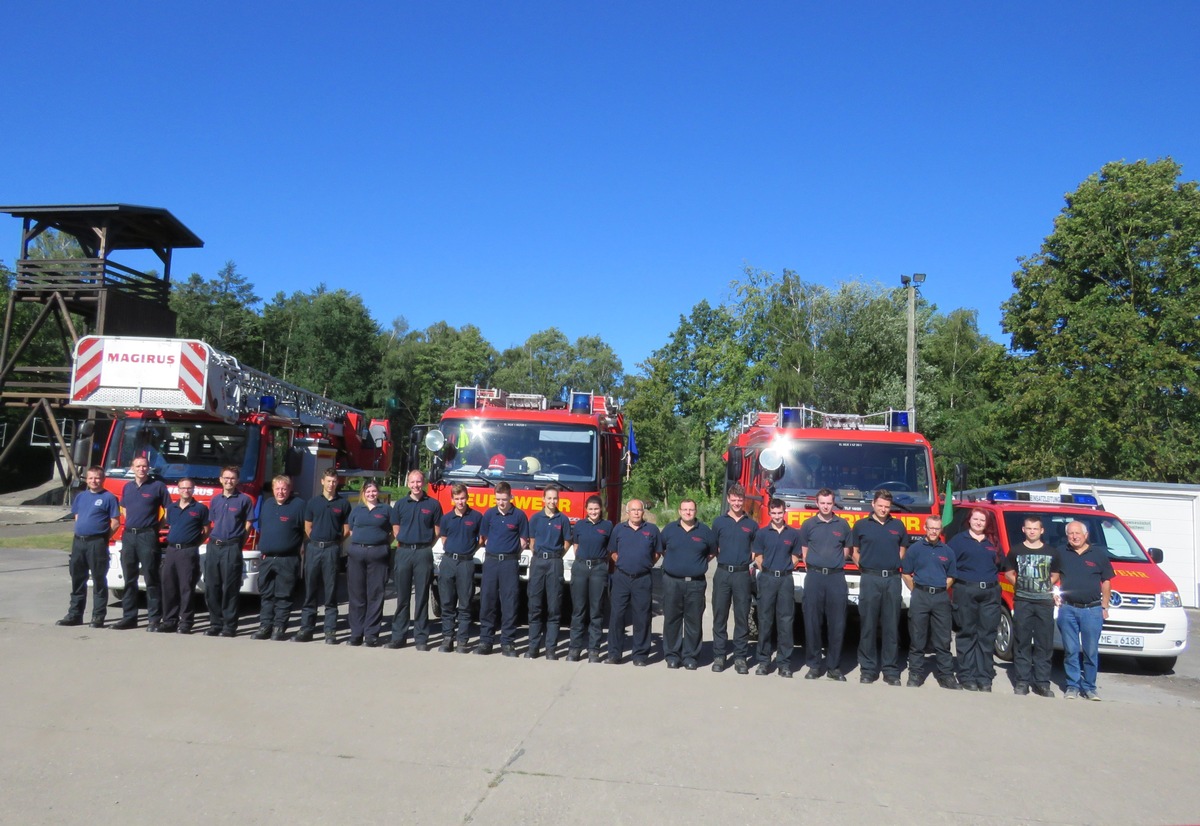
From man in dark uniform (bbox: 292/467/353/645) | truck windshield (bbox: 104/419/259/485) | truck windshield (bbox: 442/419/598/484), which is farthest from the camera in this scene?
truck windshield (bbox: 104/419/259/485)

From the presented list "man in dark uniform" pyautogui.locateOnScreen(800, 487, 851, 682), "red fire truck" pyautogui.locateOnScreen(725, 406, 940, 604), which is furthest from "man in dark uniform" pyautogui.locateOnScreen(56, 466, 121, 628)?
"man in dark uniform" pyautogui.locateOnScreen(800, 487, 851, 682)

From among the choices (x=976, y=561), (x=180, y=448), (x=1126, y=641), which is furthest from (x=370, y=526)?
(x=1126, y=641)

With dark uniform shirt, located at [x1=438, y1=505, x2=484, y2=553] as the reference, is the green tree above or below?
above

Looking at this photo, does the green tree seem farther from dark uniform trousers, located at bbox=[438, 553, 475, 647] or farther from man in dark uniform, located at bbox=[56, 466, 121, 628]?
man in dark uniform, located at bbox=[56, 466, 121, 628]

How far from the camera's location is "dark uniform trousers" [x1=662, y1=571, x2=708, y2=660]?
8.34 metres

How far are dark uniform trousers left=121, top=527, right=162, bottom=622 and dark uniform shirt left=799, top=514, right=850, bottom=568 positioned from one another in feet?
22.3

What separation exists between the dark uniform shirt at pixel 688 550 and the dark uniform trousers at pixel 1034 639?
2.97 m

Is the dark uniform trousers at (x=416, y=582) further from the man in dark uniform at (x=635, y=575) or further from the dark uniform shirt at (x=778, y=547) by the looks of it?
the dark uniform shirt at (x=778, y=547)

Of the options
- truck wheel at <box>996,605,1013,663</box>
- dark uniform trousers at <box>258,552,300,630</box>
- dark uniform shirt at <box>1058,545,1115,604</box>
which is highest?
dark uniform shirt at <box>1058,545,1115,604</box>

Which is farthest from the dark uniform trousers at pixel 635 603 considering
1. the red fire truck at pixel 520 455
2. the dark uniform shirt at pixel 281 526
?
the dark uniform shirt at pixel 281 526

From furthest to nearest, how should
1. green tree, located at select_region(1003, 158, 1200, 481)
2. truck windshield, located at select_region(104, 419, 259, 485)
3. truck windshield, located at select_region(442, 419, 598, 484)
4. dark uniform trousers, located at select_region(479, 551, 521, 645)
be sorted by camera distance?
green tree, located at select_region(1003, 158, 1200, 481) → truck windshield, located at select_region(104, 419, 259, 485) → truck windshield, located at select_region(442, 419, 598, 484) → dark uniform trousers, located at select_region(479, 551, 521, 645)

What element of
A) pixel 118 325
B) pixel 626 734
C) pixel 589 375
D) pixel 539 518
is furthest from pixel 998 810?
pixel 589 375

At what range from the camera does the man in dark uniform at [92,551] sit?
29.9 feet

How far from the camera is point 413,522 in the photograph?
8914 millimetres
